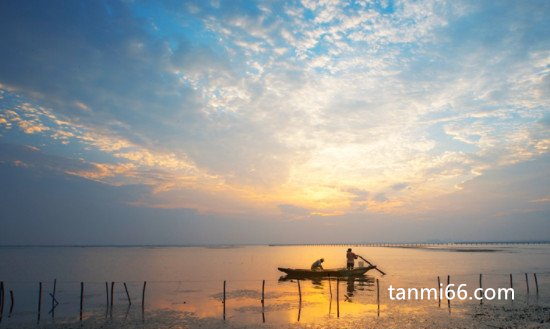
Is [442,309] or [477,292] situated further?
[477,292]

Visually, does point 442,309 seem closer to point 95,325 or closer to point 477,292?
point 477,292

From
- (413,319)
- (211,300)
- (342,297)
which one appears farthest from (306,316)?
(211,300)

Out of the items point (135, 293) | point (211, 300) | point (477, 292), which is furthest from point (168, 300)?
point (477, 292)

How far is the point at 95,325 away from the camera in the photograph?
21891 mm

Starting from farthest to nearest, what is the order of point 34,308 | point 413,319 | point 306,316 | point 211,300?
point 211,300 → point 34,308 → point 306,316 → point 413,319

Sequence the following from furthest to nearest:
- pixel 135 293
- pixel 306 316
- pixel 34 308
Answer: pixel 135 293 < pixel 34 308 < pixel 306 316

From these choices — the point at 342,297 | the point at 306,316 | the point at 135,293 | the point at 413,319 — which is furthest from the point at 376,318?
the point at 135,293

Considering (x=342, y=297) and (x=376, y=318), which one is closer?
(x=376, y=318)

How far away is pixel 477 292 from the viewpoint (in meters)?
32.1

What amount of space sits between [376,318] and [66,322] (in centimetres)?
1931

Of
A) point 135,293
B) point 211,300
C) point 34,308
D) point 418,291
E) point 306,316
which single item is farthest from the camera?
point 135,293

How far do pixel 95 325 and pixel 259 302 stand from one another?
487 inches

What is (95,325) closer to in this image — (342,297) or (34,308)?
(34,308)

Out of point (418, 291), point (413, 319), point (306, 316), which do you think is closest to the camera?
point (413, 319)
